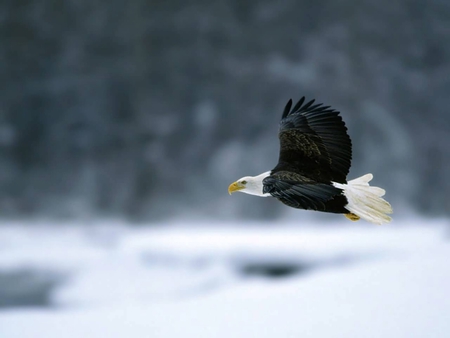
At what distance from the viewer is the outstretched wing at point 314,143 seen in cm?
515

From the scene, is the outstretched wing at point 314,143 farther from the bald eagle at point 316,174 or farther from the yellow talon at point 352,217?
the yellow talon at point 352,217

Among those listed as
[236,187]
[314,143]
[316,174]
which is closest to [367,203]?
[316,174]

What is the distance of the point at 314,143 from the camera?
5.45 meters

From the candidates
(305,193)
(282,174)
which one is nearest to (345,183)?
(282,174)

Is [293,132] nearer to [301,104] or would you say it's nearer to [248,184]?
[301,104]

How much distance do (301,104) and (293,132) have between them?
0.40 metres

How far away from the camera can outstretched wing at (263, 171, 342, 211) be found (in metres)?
3.85

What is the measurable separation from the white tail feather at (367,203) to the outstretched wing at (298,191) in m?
0.21

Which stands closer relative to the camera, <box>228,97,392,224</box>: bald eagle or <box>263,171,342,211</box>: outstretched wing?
<box>263,171,342,211</box>: outstretched wing

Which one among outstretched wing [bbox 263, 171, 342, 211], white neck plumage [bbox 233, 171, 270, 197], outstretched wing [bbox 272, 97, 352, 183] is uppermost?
outstretched wing [bbox 272, 97, 352, 183]

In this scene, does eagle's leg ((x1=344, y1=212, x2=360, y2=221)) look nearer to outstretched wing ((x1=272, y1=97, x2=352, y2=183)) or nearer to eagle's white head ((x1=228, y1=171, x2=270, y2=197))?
outstretched wing ((x1=272, y1=97, x2=352, y2=183))

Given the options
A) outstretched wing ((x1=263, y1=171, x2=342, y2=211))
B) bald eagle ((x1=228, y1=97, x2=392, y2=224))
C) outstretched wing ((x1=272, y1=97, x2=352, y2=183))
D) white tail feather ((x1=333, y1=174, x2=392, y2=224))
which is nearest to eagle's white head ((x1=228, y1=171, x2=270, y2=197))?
bald eagle ((x1=228, y1=97, x2=392, y2=224))

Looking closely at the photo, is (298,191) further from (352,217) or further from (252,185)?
(352,217)

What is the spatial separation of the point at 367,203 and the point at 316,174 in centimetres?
55
